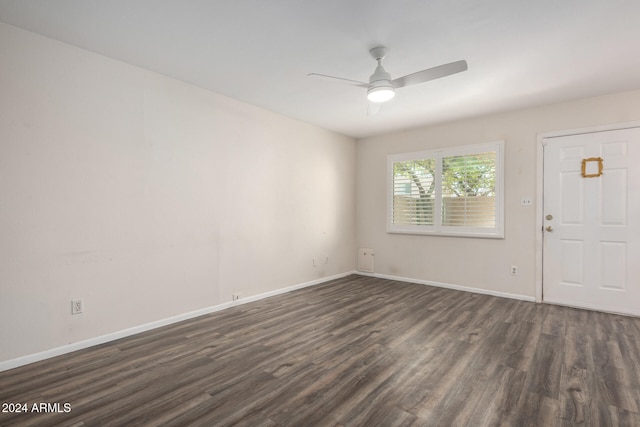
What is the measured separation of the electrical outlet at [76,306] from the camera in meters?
2.68

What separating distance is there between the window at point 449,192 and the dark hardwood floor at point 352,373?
5.00 ft

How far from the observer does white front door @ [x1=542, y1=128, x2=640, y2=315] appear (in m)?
3.61

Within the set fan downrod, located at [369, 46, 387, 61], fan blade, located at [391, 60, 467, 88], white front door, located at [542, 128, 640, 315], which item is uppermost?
fan downrod, located at [369, 46, 387, 61]

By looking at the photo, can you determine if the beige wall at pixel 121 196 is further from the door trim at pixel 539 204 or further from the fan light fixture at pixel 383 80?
the door trim at pixel 539 204

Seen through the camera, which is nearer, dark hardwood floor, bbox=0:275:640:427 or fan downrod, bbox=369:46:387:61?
dark hardwood floor, bbox=0:275:640:427

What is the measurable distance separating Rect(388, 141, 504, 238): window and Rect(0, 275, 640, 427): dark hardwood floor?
1.52 metres

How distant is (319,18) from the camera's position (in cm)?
227

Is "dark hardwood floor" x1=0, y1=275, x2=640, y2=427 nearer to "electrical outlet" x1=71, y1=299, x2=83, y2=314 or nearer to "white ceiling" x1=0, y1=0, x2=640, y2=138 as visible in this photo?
"electrical outlet" x1=71, y1=299, x2=83, y2=314

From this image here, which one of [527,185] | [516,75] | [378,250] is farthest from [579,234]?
[378,250]

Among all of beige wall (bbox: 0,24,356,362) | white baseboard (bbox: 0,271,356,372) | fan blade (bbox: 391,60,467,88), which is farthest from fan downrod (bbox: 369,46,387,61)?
white baseboard (bbox: 0,271,356,372)

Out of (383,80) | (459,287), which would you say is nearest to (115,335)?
(383,80)

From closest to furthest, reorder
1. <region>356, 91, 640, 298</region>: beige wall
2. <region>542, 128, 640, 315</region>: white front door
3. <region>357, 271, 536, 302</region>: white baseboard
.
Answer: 1. <region>542, 128, 640, 315</region>: white front door
2. <region>356, 91, 640, 298</region>: beige wall
3. <region>357, 271, 536, 302</region>: white baseboard

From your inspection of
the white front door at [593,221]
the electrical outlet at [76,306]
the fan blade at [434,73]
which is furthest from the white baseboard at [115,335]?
the white front door at [593,221]

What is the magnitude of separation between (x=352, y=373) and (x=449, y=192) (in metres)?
3.50
